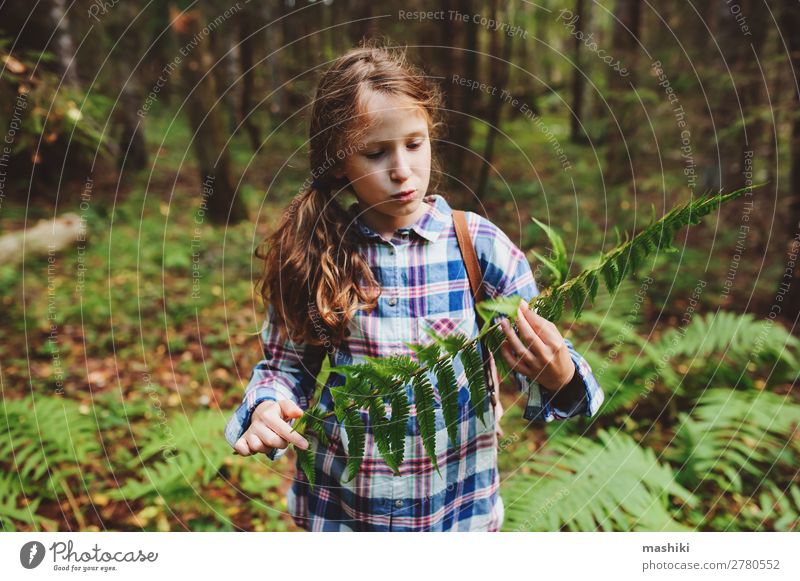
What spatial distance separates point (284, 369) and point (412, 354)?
0.37 metres

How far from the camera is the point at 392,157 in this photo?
1.30m

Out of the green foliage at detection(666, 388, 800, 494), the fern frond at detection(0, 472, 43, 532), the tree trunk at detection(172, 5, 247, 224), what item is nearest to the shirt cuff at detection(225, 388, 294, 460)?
the fern frond at detection(0, 472, 43, 532)

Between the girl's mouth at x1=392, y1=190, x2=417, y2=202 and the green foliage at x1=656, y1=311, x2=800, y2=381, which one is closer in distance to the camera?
the girl's mouth at x1=392, y1=190, x2=417, y2=202

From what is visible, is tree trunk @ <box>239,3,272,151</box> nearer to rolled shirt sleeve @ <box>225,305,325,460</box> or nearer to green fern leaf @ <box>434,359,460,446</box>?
rolled shirt sleeve @ <box>225,305,325,460</box>

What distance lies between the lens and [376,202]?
1377 mm

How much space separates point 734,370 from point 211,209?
6.55m

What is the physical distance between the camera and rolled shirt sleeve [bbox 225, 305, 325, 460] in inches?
55.2

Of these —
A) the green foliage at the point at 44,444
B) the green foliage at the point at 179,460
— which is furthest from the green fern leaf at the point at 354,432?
the green foliage at the point at 44,444

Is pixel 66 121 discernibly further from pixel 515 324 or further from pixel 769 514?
pixel 769 514

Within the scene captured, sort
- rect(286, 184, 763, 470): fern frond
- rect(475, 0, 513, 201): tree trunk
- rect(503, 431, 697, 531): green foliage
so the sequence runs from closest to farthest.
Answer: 1. rect(286, 184, 763, 470): fern frond
2. rect(503, 431, 697, 531): green foliage
3. rect(475, 0, 513, 201): tree trunk

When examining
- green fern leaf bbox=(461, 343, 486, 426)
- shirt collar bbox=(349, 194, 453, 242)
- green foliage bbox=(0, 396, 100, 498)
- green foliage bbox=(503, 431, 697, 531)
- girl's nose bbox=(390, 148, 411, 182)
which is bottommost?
green foliage bbox=(503, 431, 697, 531)

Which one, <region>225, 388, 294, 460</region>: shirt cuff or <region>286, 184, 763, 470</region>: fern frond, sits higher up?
<region>286, 184, 763, 470</region>: fern frond

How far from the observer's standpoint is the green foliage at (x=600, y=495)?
7.76ft
